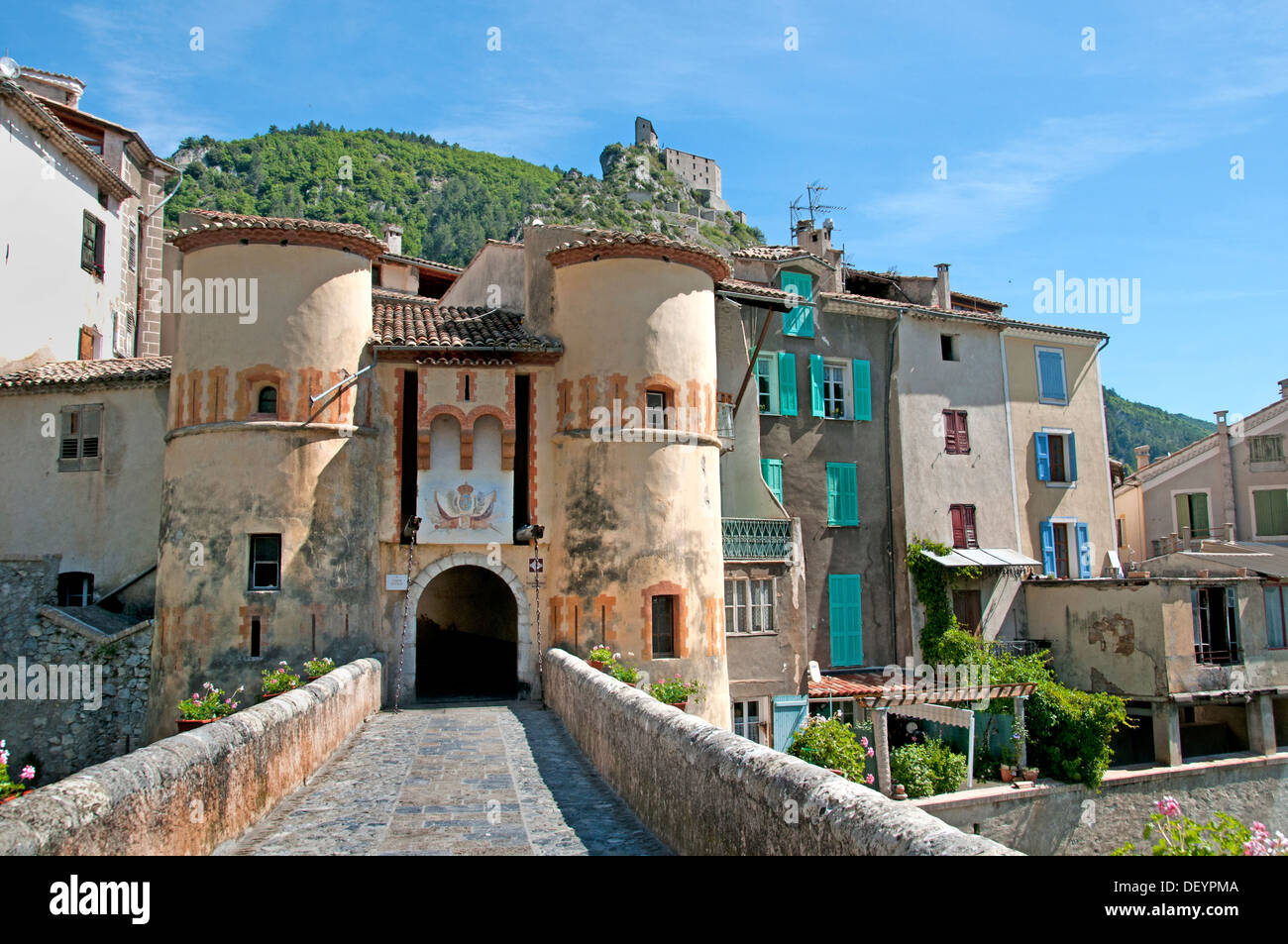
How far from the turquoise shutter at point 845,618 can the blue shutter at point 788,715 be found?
10.2ft

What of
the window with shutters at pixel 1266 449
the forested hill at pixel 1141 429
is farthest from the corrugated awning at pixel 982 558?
the forested hill at pixel 1141 429

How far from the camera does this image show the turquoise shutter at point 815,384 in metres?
28.8

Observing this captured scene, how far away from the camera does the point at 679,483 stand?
20859mm

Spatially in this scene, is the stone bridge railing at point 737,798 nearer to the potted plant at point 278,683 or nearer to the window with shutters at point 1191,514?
the potted plant at point 278,683

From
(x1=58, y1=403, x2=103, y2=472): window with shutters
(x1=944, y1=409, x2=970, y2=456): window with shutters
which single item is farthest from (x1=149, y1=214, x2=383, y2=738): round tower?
(x1=944, y1=409, x2=970, y2=456): window with shutters

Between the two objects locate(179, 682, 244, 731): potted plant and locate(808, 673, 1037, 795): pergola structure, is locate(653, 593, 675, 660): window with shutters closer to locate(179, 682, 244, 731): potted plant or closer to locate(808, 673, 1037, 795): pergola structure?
locate(808, 673, 1037, 795): pergola structure

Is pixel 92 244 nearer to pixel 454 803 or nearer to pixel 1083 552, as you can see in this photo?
pixel 454 803

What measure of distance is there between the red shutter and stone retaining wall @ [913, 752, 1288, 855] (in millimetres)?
7683

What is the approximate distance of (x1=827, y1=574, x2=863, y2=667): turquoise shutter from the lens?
92.2 feet

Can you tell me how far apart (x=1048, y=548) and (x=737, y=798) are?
2859 cm

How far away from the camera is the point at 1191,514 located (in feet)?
124

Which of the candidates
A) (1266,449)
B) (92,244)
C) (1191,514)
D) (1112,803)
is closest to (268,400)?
(92,244)

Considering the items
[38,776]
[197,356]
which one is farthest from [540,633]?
[38,776]
